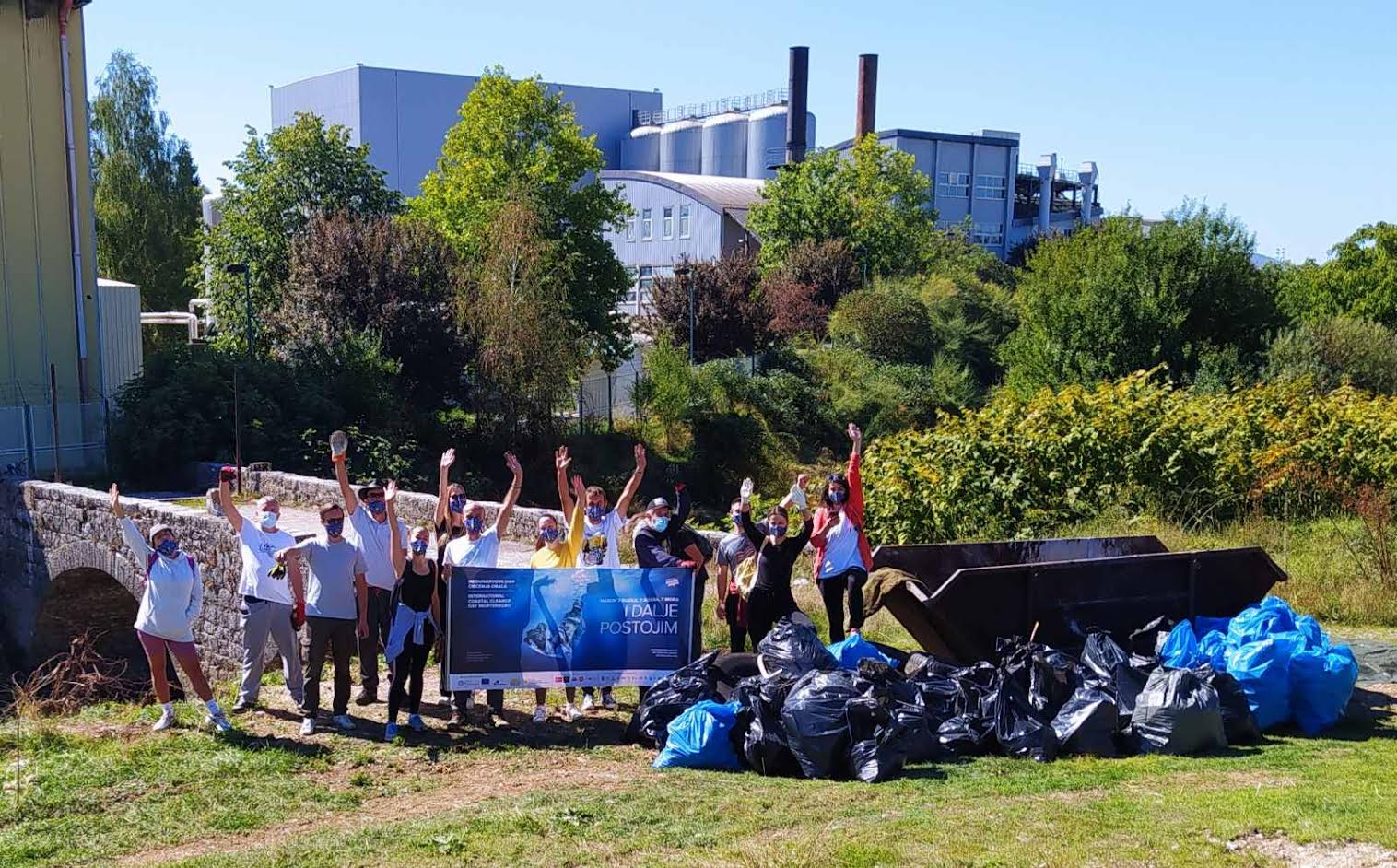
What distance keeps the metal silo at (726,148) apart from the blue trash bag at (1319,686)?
212 feet

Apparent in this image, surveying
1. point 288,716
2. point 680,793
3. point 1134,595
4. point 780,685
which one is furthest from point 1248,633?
point 288,716

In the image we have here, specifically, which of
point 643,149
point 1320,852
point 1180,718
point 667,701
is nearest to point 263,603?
point 667,701

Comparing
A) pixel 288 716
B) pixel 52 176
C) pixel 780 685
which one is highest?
pixel 52 176

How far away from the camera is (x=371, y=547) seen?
978 centimetres

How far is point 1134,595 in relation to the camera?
34.2 ft

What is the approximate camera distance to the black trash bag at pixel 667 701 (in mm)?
8750

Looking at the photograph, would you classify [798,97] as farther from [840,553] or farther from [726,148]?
[840,553]

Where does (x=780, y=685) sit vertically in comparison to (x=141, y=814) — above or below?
above

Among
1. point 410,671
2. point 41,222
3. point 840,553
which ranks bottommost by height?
point 410,671

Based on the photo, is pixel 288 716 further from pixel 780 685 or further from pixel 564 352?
pixel 564 352

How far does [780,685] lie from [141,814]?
13.1 ft

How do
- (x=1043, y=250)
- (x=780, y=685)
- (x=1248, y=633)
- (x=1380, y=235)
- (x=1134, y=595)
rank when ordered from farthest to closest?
(x=1380, y=235)
(x=1043, y=250)
(x=1134, y=595)
(x=1248, y=633)
(x=780, y=685)

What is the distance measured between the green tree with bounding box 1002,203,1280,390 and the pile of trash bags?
883 inches

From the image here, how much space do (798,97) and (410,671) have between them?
56463 mm
